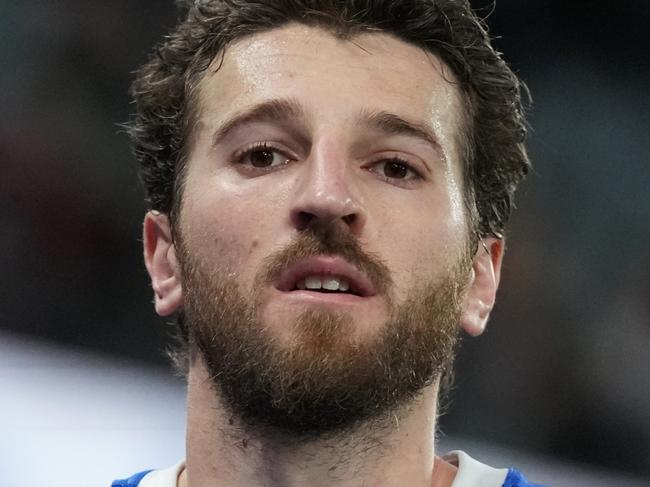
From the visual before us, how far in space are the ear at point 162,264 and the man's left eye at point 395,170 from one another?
0.52 meters

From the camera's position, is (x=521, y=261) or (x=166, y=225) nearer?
(x=166, y=225)

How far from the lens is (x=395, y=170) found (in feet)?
6.88

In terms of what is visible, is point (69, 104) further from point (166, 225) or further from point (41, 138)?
point (166, 225)

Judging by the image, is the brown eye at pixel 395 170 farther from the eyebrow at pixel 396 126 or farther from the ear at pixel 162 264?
the ear at pixel 162 264

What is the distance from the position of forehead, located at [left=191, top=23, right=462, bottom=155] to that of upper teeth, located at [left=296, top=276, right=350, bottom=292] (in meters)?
0.33

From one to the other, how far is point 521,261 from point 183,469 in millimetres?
2057

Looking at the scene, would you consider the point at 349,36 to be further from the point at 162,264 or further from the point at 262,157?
the point at 162,264

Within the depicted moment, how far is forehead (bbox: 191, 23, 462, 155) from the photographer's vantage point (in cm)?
206

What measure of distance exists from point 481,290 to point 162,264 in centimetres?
74

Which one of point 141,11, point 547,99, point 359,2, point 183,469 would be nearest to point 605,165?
point 547,99

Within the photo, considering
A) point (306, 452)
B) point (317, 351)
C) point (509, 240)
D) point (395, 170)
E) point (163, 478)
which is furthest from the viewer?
point (509, 240)

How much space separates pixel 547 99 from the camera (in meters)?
4.20

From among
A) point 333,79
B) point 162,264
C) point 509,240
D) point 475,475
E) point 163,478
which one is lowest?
point 509,240

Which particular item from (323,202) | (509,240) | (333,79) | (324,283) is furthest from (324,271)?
(509,240)
